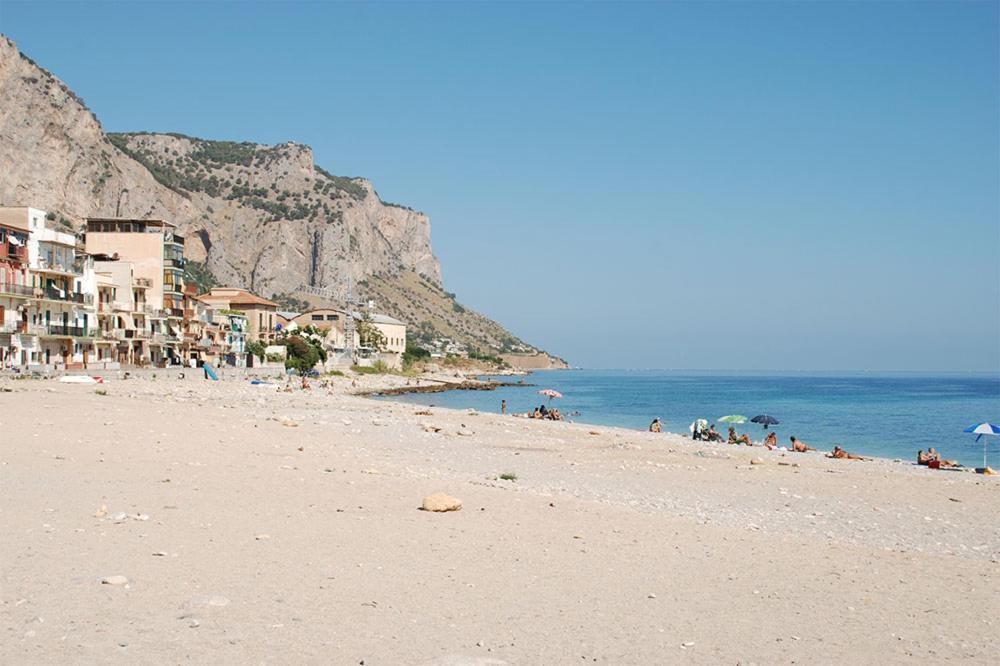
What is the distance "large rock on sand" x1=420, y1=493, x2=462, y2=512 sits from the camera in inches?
526

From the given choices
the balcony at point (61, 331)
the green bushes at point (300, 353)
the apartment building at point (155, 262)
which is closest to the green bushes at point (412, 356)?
the green bushes at point (300, 353)

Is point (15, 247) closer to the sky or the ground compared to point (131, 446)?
closer to the sky

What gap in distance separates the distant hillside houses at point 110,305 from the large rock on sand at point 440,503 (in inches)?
1627

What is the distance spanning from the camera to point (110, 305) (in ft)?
216

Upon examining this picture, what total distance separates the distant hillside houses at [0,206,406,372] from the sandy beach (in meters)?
36.4

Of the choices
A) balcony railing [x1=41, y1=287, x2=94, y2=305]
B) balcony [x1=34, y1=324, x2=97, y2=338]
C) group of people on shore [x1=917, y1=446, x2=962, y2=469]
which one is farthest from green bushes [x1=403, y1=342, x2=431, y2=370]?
group of people on shore [x1=917, y1=446, x2=962, y2=469]

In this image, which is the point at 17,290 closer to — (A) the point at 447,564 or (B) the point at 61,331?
(B) the point at 61,331

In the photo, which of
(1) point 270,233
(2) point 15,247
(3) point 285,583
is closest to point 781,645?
(3) point 285,583

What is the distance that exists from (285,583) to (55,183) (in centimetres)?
13153

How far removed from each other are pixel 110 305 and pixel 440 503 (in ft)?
194

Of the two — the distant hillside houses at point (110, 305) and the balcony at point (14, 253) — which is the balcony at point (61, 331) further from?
the balcony at point (14, 253)

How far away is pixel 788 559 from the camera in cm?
1196

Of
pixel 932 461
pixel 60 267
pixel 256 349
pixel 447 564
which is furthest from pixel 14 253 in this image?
pixel 447 564

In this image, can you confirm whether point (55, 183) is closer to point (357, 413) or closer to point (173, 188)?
point (173, 188)
